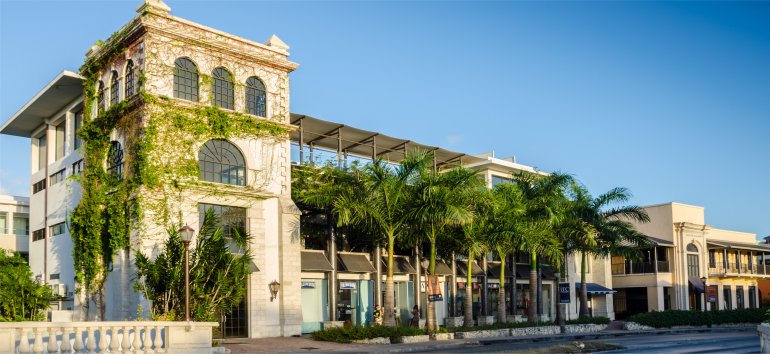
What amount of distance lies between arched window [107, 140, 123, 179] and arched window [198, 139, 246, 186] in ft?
11.6

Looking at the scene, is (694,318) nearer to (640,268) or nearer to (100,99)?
(640,268)

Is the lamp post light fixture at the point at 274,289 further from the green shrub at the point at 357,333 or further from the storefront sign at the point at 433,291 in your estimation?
the storefront sign at the point at 433,291

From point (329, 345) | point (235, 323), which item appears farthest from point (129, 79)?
point (329, 345)

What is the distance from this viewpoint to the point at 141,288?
29.8 meters

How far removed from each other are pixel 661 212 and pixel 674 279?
5.68 m

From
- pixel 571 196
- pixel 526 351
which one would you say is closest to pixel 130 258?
pixel 526 351

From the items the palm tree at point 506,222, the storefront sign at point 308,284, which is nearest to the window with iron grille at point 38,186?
the storefront sign at point 308,284

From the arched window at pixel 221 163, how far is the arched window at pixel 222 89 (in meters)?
1.74

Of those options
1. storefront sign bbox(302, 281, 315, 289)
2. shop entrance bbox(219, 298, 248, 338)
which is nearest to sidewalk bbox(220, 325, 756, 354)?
shop entrance bbox(219, 298, 248, 338)

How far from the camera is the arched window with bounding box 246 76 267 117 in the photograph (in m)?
36.0

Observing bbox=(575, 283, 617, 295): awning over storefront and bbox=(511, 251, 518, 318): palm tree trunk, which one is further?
bbox=(575, 283, 617, 295): awning over storefront

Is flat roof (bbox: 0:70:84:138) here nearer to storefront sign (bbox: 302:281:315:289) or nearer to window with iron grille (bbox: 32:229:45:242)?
window with iron grille (bbox: 32:229:45:242)

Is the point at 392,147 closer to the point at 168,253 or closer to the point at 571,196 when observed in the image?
the point at 571,196

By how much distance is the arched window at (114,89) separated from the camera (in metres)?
34.8
